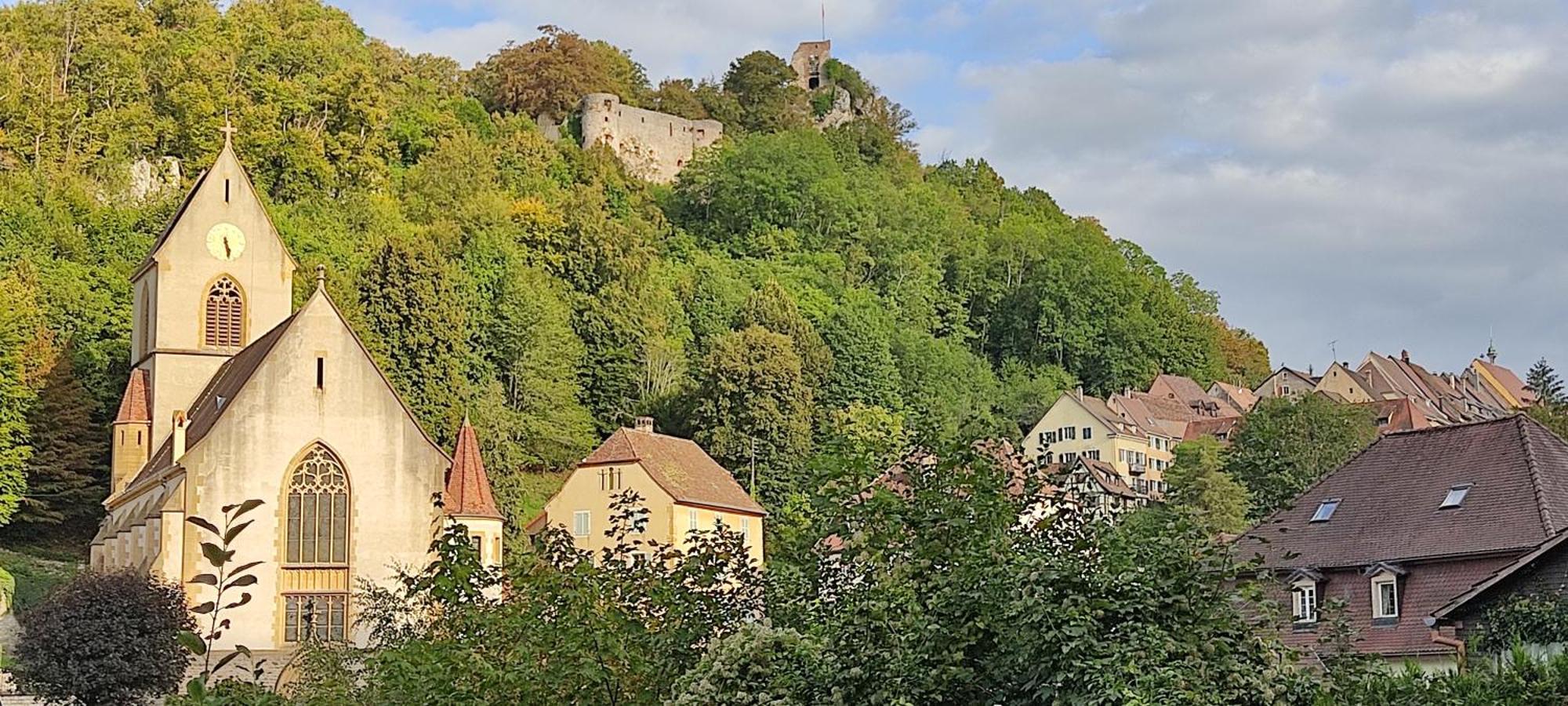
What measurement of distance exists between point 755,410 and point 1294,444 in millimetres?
19224

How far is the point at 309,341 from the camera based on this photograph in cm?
4688

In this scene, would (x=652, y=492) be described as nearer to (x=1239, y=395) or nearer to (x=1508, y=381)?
(x=1239, y=395)

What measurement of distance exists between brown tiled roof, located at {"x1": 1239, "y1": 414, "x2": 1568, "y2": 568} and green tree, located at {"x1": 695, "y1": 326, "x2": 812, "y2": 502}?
35.2 meters

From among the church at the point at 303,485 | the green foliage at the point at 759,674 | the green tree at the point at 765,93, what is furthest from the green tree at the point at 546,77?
the green foliage at the point at 759,674

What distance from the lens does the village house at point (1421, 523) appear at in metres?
28.9

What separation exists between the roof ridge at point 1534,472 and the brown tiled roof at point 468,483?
26.6 m

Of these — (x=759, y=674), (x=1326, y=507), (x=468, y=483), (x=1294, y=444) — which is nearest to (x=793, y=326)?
(x=1294, y=444)

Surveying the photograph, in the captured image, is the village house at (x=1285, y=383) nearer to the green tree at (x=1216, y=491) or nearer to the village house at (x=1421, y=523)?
the green tree at (x=1216, y=491)

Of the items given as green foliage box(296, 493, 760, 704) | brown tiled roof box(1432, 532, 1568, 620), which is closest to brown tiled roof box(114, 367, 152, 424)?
brown tiled roof box(1432, 532, 1568, 620)

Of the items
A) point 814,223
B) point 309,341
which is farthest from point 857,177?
point 309,341

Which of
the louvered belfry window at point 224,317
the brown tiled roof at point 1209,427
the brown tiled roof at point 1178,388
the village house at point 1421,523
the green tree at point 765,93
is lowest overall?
the village house at point 1421,523

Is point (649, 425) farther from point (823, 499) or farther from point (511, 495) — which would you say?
point (823, 499)

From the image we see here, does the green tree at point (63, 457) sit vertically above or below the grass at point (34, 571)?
above

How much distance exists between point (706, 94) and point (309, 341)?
7641 centimetres
